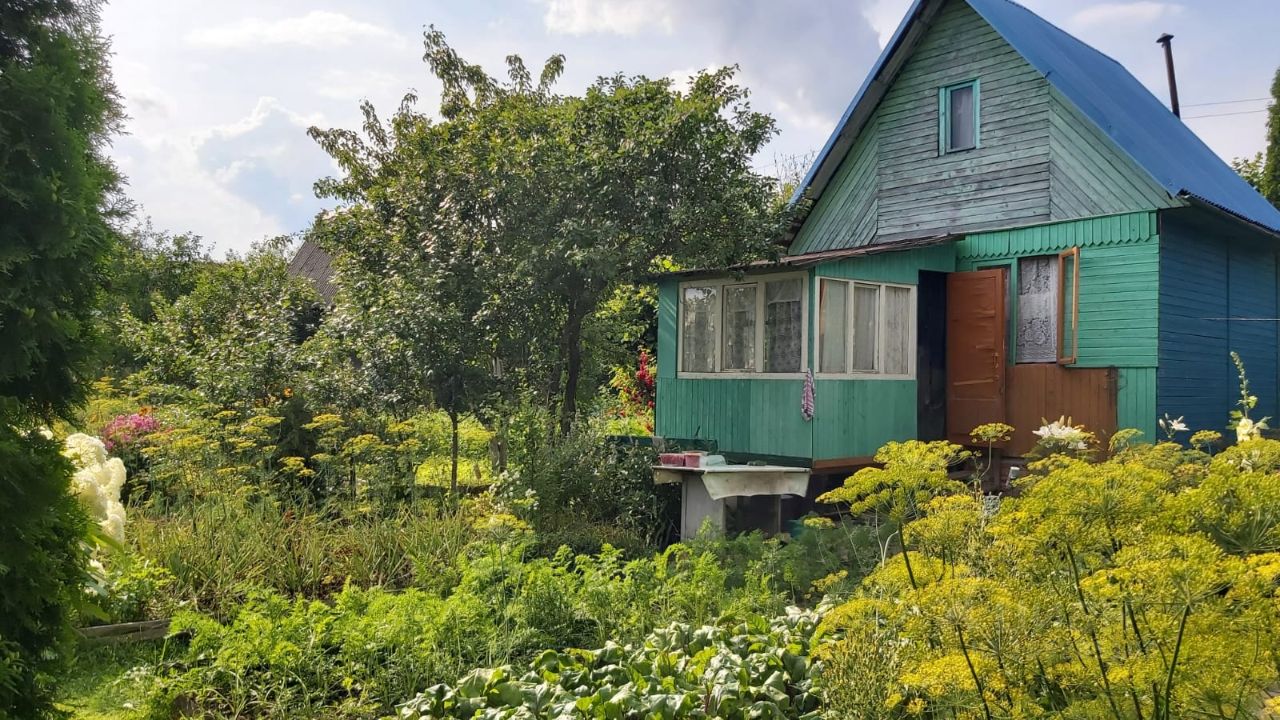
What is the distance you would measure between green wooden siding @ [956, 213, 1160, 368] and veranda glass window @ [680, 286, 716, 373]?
405 cm

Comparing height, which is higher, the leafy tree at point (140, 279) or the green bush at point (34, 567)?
the leafy tree at point (140, 279)

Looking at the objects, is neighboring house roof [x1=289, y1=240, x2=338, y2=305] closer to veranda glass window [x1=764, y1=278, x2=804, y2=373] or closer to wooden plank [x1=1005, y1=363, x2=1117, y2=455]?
veranda glass window [x1=764, y1=278, x2=804, y2=373]

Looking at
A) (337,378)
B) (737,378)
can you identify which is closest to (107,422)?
(337,378)

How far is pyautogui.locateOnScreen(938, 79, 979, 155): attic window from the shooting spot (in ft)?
37.5

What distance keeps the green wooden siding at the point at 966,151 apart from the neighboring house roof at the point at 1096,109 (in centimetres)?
27

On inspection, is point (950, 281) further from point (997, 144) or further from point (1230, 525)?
point (1230, 525)

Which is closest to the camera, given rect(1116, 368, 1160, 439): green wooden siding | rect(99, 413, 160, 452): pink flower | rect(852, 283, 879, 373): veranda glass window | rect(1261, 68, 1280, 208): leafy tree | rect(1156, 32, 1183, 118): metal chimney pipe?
rect(852, 283, 879, 373): veranda glass window

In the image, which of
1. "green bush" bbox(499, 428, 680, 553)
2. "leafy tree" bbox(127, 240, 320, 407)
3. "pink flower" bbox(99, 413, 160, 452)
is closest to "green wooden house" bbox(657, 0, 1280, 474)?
"green bush" bbox(499, 428, 680, 553)

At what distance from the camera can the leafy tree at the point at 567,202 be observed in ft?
30.2

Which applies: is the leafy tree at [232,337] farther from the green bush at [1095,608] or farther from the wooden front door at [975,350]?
the green bush at [1095,608]

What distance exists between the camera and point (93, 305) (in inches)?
119

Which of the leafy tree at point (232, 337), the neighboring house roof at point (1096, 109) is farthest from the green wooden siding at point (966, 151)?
the leafy tree at point (232, 337)

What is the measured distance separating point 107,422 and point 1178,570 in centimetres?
1302

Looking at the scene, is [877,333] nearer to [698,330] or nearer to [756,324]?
[756,324]
